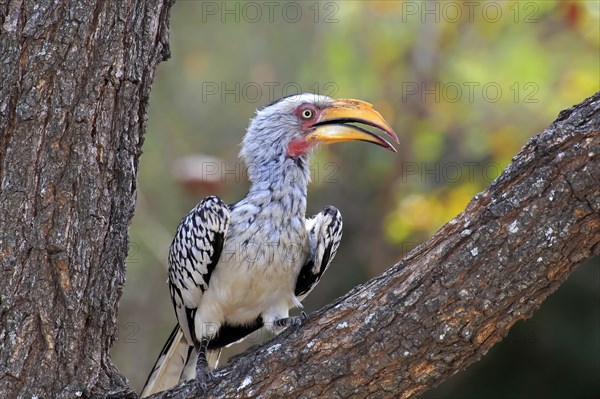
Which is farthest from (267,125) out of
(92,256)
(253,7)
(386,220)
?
(253,7)

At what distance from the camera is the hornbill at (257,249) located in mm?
4512

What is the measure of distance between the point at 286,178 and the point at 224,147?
168 inches

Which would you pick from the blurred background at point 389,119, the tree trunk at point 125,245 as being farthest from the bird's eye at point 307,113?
the blurred background at point 389,119

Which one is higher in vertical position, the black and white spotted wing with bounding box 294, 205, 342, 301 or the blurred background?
the blurred background

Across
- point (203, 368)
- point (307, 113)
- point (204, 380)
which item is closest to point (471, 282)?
point (204, 380)

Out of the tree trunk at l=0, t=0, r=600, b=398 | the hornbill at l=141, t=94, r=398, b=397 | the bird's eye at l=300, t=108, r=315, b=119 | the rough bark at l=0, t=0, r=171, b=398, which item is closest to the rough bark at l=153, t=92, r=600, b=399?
the tree trunk at l=0, t=0, r=600, b=398

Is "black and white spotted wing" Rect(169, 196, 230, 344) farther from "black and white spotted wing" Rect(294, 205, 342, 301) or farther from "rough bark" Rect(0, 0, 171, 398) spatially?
"rough bark" Rect(0, 0, 171, 398)

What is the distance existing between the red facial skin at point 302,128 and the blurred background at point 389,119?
7.58ft

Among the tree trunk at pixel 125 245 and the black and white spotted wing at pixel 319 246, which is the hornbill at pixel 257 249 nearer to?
the black and white spotted wing at pixel 319 246

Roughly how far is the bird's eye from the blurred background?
2.31m

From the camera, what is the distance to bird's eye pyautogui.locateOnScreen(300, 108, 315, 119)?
16.4 ft

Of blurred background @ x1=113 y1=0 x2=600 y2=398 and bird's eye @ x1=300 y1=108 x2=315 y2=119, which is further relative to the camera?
blurred background @ x1=113 y1=0 x2=600 y2=398

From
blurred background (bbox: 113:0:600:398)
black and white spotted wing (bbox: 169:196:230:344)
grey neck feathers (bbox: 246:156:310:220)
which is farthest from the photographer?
blurred background (bbox: 113:0:600:398)

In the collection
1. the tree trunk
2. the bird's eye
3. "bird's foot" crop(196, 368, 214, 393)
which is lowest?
"bird's foot" crop(196, 368, 214, 393)
